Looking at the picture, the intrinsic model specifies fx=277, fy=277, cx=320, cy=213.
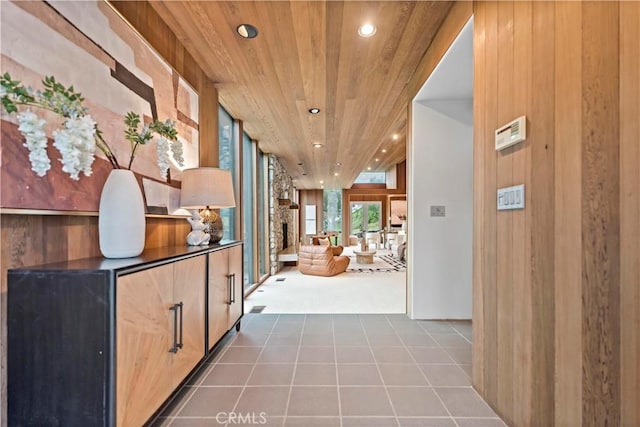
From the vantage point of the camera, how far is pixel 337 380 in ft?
6.32

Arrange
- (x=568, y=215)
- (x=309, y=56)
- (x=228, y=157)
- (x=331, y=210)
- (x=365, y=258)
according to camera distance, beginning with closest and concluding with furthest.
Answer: (x=568, y=215) < (x=309, y=56) < (x=228, y=157) < (x=365, y=258) < (x=331, y=210)

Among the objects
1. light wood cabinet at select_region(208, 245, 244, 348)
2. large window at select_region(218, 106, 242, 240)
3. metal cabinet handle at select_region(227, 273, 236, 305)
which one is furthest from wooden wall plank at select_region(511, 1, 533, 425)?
large window at select_region(218, 106, 242, 240)

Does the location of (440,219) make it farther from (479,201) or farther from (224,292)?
(224,292)

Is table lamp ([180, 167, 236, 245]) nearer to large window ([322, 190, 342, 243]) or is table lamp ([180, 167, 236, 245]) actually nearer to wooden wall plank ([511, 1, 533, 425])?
wooden wall plank ([511, 1, 533, 425])

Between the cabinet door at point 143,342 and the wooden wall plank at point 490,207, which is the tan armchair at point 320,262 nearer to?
the wooden wall plank at point 490,207

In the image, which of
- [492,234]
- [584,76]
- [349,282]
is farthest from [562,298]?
[349,282]

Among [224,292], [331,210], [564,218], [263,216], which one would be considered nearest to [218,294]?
[224,292]

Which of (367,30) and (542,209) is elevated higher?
(367,30)

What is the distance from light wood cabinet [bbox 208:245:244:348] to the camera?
2.14 m

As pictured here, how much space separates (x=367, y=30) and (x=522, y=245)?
74.8 inches

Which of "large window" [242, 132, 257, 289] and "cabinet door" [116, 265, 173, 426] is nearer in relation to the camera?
"cabinet door" [116, 265, 173, 426]

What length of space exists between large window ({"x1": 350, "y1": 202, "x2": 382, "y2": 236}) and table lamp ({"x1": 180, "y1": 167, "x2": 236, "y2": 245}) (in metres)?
11.3

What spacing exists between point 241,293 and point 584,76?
286cm

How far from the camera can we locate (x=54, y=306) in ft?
3.65
